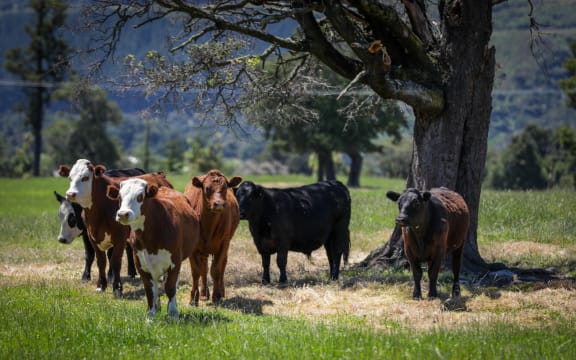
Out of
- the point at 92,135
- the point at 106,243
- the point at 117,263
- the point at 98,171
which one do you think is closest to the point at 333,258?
the point at 117,263

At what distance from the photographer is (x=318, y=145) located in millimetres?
58719

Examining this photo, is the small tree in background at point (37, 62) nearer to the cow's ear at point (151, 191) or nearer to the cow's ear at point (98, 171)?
the cow's ear at point (98, 171)

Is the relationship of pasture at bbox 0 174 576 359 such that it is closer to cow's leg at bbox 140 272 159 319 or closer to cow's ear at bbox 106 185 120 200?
cow's leg at bbox 140 272 159 319

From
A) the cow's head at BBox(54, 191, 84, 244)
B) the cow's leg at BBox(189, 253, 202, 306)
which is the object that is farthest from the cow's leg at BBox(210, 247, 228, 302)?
the cow's head at BBox(54, 191, 84, 244)

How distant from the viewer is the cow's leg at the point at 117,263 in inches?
493

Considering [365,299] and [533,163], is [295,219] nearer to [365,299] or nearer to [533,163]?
[365,299]

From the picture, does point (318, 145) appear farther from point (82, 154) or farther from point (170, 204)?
point (170, 204)

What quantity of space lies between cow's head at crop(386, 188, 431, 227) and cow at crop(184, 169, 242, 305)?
263 cm

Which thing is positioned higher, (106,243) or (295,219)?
(295,219)

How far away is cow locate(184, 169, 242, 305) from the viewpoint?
11.6 m

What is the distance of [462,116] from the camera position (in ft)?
46.8

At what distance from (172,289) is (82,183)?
3503 millimetres

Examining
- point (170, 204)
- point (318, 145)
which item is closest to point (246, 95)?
point (170, 204)

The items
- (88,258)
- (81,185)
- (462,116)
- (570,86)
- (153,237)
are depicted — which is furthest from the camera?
(570,86)
